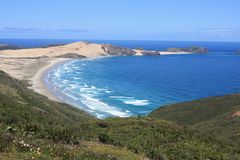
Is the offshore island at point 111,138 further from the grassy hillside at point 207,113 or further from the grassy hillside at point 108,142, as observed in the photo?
the grassy hillside at point 207,113

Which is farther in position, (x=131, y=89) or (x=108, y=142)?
(x=131, y=89)

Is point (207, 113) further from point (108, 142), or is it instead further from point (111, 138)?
point (108, 142)

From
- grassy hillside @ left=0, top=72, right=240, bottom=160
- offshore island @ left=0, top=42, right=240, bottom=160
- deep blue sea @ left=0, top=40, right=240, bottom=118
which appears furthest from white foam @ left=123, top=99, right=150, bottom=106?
grassy hillside @ left=0, top=72, right=240, bottom=160

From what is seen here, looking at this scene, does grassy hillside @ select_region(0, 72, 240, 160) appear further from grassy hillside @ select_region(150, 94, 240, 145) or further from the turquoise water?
the turquoise water

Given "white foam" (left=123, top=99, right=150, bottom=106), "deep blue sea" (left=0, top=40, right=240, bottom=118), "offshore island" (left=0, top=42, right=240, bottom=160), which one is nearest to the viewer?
"offshore island" (left=0, top=42, right=240, bottom=160)

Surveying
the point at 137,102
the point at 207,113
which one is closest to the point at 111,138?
the point at 207,113

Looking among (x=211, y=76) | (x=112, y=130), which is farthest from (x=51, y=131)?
(x=211, y=76)

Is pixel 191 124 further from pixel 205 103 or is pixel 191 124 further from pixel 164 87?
pixel 164 87

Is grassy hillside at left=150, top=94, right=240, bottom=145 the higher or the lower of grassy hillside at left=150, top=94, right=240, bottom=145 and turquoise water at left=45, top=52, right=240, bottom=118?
the higher
